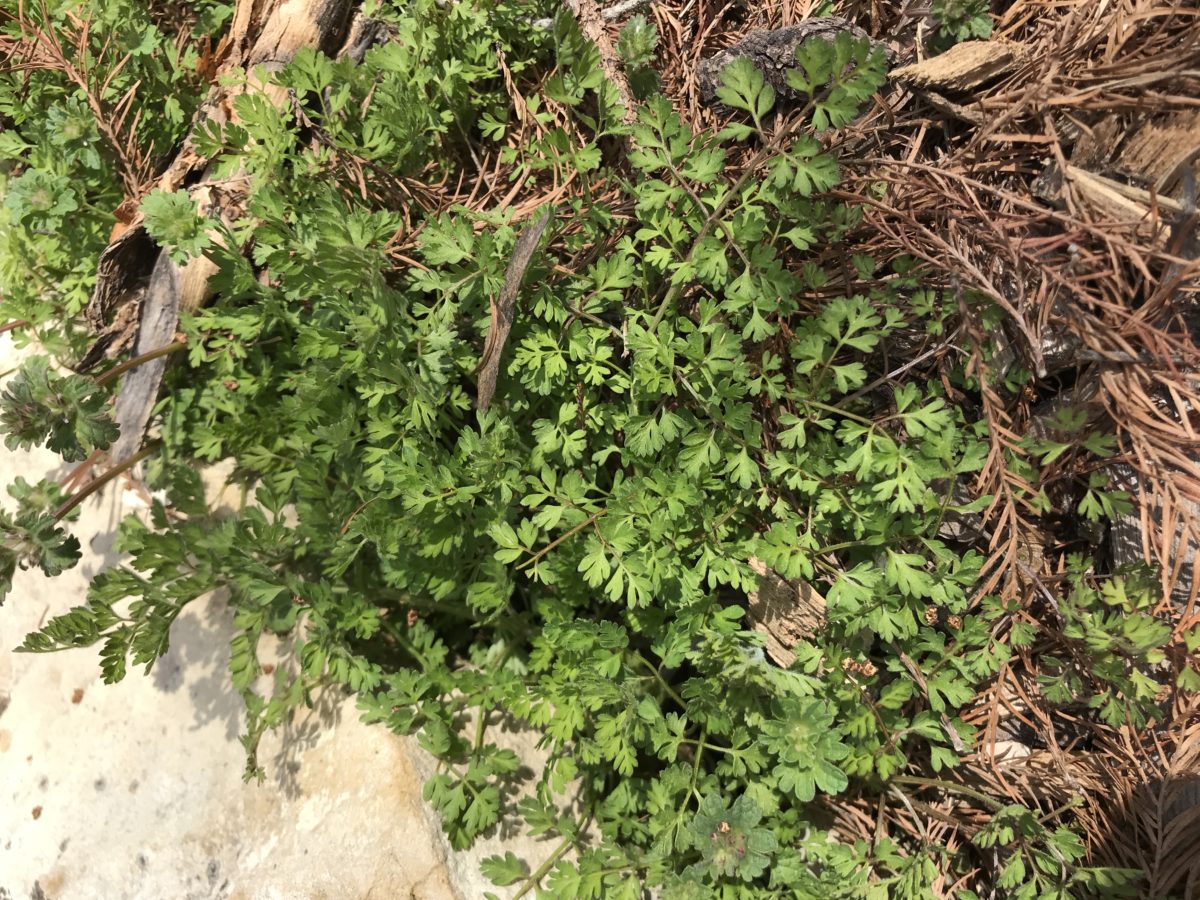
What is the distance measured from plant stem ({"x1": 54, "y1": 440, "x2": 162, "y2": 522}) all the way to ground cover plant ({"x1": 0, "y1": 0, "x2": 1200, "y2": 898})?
0.06 meters

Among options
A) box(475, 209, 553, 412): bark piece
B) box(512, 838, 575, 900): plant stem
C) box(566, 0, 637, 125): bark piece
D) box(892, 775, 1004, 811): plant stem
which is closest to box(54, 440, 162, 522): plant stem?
box(475, 209, 553, 412): bark piece

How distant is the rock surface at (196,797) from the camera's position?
2.63 meters

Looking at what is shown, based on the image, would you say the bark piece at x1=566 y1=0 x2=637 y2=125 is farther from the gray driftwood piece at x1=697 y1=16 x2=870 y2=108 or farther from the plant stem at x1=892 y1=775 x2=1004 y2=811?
the plant stem at x1=892 y1=775 x2=1004 y2=811

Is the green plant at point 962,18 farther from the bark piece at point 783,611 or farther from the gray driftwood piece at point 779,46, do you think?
the bark piece at point 783,611

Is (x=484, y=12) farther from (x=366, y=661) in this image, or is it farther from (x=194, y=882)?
(x=194, y=882)

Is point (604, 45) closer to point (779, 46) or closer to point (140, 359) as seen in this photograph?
point (779, 46)

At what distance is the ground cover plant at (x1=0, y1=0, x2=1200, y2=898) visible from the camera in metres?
2.29

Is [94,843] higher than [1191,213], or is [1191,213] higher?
[1191,213]

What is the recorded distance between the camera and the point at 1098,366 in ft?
7.44

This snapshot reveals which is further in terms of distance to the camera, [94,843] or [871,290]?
[94,843]

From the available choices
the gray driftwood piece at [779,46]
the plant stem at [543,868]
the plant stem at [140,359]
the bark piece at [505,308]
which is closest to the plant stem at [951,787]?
the plant stem at [543,868]

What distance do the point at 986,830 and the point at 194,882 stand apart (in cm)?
280

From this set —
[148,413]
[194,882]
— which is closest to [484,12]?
[148,413]

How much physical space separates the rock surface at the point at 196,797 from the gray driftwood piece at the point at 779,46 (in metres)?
2.70
